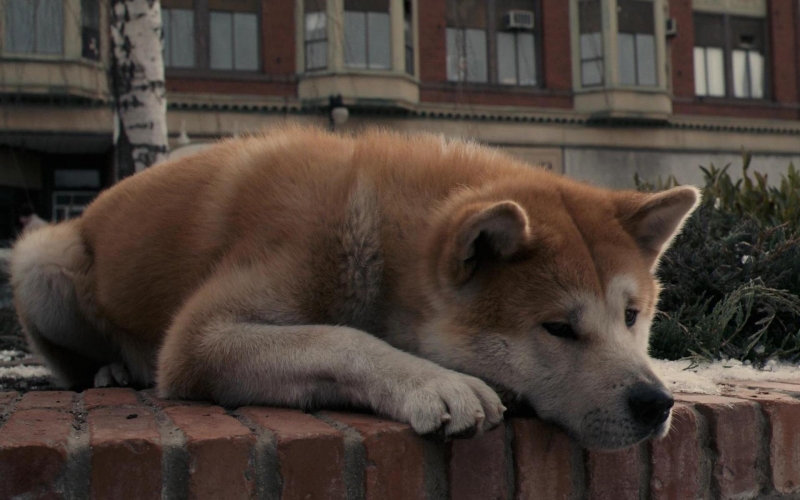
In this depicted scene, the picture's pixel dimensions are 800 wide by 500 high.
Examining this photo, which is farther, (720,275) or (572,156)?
(572,156)

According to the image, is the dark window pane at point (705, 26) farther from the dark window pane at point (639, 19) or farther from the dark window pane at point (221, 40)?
the dark window pane at point (221, 40)

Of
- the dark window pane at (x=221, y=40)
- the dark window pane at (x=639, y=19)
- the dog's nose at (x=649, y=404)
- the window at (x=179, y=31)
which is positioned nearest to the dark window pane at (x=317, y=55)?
the dark window pane at (x=221, y=40)

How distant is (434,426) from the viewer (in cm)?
180

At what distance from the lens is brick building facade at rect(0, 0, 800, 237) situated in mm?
17016

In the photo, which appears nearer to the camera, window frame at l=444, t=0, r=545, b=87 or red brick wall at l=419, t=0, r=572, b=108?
red brick wall at l=419, t=0, r=572, b=108

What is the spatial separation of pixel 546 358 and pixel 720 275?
72.2 inches

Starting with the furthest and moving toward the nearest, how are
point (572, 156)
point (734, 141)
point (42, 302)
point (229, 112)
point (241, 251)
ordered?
point (734, 141)
point (572, 156)
point (229, 112)
point (42, 302)
point (241, 251)

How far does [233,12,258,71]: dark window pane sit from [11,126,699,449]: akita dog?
16.6m

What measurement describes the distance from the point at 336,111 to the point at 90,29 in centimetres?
569

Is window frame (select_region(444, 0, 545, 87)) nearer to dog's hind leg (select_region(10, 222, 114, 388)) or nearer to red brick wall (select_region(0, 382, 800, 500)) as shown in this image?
dog's hind leg (select_region(10, 222, 114, 388))

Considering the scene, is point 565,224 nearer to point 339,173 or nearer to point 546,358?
point 546,358

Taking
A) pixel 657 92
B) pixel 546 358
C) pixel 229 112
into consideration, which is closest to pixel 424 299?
pixel 546 358

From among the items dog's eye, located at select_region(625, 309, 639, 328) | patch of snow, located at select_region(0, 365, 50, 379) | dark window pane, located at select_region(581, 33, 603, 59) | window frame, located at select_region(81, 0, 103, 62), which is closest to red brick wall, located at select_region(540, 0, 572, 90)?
dark window pane, located at select_region(581, 33, 603, 59)

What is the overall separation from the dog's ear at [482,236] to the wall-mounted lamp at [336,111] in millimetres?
13436
